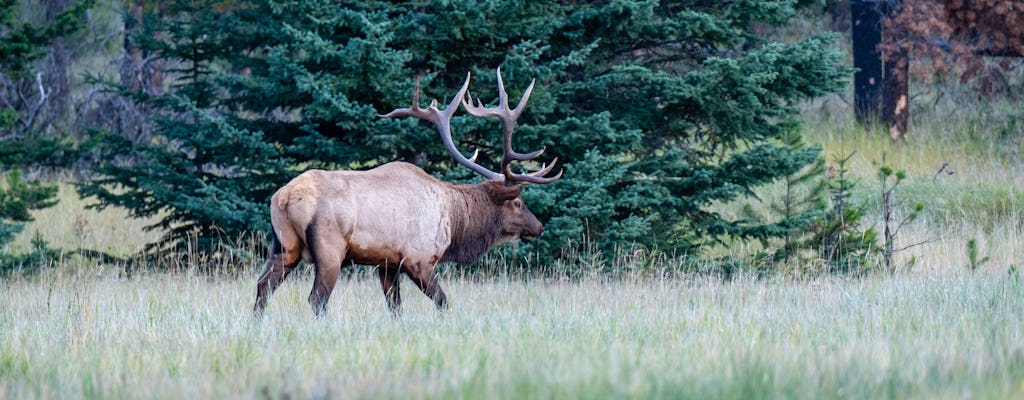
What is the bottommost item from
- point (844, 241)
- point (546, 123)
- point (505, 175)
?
point (844, 241)

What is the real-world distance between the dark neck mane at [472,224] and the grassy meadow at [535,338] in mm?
366

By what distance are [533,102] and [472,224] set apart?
88.2 inches

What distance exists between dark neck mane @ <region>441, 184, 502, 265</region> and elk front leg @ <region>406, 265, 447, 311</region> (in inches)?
29.0

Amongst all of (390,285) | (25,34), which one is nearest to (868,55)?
(25,34)

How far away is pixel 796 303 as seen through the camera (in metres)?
8.88

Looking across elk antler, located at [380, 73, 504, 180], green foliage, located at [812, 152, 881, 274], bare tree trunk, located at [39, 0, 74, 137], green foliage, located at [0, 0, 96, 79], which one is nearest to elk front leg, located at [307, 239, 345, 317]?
elk antler, located at [380, 73, 504, 180]

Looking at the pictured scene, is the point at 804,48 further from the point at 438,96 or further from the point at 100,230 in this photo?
the point at 100,230

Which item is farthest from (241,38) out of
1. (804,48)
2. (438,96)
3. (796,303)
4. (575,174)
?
(796,303)

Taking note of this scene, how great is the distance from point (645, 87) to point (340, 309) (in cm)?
454

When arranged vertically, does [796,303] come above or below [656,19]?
below

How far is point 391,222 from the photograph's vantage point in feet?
28.2

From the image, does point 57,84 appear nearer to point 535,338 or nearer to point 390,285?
point 390,285

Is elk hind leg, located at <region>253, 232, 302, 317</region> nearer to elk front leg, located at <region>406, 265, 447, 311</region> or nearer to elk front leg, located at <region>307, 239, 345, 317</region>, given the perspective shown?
elk front leg, located at <region>307, 239, 345, 317</region>

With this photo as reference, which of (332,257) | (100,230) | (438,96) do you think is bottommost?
(100,230)
